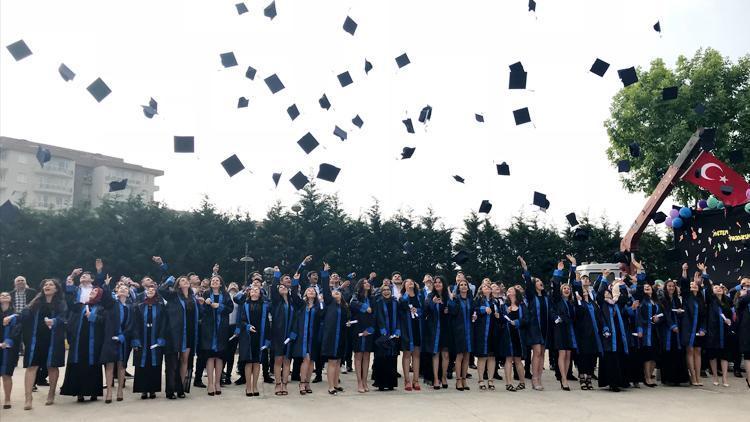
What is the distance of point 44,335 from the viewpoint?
7.88 m

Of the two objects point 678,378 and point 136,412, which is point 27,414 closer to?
point 136,412

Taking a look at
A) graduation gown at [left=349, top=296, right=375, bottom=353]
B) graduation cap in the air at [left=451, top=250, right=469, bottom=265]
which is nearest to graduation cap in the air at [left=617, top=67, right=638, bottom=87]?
graduation cap in the air at [left=451, top=250, right=469, bottom=265]

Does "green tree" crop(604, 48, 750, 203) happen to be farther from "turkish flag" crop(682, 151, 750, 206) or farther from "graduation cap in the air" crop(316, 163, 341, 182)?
"graduation cap in the air" crop(316, 163, 341, 182)

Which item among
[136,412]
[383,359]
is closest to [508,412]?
[383,359]

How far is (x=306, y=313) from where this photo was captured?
8.71 metres

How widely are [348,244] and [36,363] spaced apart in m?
21.9

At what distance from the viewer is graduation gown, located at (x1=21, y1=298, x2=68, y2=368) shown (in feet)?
25.4

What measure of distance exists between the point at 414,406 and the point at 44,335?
503 cm

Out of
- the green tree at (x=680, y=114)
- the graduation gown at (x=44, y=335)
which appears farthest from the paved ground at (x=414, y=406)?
the green tree at (x=680, y=114)

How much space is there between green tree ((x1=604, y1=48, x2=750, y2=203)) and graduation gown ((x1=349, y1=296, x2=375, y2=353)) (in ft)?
56.8

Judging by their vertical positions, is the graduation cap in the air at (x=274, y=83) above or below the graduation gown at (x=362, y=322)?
above

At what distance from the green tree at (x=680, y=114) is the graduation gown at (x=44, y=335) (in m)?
20.9

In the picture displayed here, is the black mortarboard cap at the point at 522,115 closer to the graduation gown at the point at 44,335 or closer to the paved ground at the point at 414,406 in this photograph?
the paved ground at the point at 414,406

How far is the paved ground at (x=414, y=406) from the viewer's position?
22.6 feet
